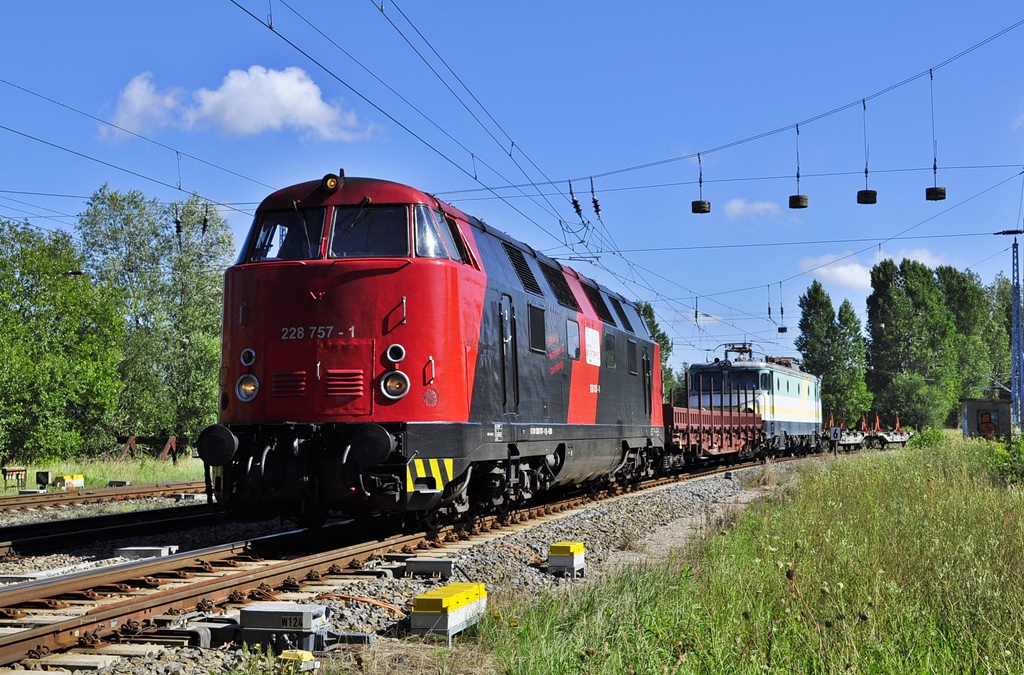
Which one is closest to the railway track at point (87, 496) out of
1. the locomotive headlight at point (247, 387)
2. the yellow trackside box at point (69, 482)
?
the yellow trackside box at point (69, 482)

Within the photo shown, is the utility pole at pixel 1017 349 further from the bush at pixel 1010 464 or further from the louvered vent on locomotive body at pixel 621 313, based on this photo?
the louvered vent on locomotive body at pixel 621 313

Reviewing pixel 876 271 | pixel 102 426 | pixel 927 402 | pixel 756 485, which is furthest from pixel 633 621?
pixel 876 271

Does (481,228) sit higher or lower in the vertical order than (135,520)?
higher

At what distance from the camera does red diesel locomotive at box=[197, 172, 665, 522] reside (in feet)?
31.9

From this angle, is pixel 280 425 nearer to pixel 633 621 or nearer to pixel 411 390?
pixel 411 390

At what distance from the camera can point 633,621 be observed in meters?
6.19

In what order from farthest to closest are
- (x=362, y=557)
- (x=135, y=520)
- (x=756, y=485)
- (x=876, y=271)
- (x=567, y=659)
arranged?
(x=876, y=271), (x=756, y=485), (x=135, y=520), (x=362, y=557), (x=567, y=659)

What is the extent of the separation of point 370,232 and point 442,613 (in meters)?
5.33

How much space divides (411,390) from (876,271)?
8561cm

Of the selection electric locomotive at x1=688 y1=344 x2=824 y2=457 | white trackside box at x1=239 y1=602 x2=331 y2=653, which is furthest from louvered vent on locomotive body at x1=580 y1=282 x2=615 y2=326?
electric locomotive at x1=688 y1=344 x2=824 y2=457

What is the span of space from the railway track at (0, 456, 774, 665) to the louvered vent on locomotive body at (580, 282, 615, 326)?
593cm

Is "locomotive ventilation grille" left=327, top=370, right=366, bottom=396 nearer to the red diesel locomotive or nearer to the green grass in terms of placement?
the red diesel locomotive

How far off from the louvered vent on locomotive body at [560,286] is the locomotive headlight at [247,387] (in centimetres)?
518

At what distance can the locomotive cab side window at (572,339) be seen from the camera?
1415 cm
